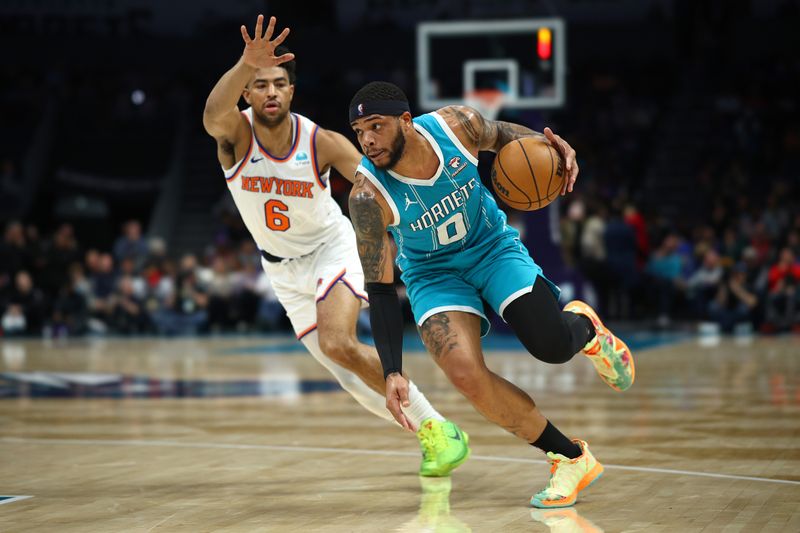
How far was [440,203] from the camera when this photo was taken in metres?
4.97

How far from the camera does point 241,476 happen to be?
5562mm

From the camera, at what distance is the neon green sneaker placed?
5.45 meters

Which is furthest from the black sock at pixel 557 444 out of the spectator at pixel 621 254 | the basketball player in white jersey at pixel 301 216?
the spectator at pixel 621 254

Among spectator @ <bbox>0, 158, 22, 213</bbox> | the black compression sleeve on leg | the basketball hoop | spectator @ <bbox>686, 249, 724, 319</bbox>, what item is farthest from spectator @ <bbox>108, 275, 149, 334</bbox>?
the black compression sleeve on leg

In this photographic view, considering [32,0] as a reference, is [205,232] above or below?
below

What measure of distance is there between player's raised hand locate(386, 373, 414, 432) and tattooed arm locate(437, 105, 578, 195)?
1.16m

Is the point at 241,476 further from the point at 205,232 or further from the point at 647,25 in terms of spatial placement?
the point at 647,25

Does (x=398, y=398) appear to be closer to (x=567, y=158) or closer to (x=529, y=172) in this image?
(x=529, y=172)

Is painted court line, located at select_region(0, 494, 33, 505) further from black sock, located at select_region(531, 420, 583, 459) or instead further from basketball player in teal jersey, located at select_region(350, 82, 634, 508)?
black sock, located at select_region(531, 420, 583, 459)

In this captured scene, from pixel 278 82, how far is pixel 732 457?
3.05m

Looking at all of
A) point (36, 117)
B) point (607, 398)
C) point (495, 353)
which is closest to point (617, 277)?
point (495, 353)

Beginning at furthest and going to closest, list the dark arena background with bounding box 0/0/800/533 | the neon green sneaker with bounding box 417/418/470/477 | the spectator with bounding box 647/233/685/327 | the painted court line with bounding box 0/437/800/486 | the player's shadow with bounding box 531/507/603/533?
the spectator with bounding box 647/233/685/327, the neon green sneaker with bounding box 417/418/470/477, the painted court line with bounding box 0/437/800/486, the dark arena background with bounding box 0/0/800/533, the player's shadow with bounding box 531/507/603/533

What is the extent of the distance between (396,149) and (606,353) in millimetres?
1394

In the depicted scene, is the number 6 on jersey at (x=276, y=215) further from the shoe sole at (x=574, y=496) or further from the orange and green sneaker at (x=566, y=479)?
the shoe sole at (x=574, y=496)
